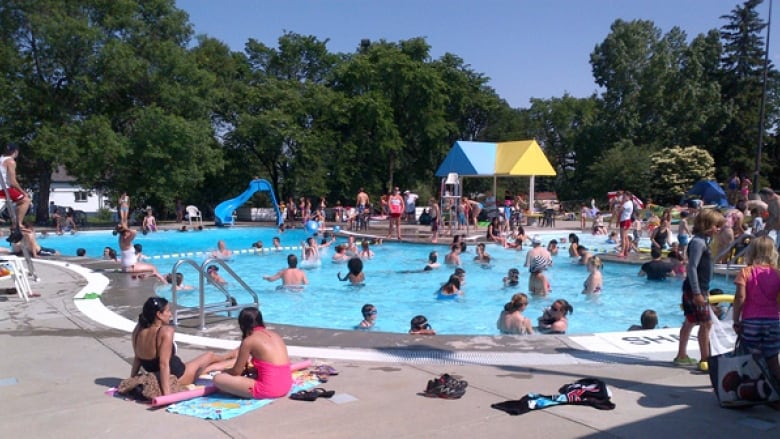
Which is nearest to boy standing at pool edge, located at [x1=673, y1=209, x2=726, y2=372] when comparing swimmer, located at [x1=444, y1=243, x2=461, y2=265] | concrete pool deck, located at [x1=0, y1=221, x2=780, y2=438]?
concrete pool deck, located at [x1=0, y1=221, x2=780, y2=438]

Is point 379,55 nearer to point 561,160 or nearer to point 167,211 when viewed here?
point 167,211

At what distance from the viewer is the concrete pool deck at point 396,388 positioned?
4.41 meters

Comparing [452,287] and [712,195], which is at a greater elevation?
[712,195]

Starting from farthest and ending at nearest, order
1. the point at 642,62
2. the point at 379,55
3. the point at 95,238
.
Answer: the point at 642,62
the point at 379,55
the point at 95,238

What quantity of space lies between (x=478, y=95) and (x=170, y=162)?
905 inches

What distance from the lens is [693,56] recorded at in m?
44.0

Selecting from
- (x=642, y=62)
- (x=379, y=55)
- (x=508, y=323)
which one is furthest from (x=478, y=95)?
(x=508, y=323)

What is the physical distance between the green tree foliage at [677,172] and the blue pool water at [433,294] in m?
20.3

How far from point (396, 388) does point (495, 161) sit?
24760 millimetres

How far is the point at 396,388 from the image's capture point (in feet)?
17.6

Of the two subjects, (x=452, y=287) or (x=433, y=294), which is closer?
(x=452, y=287)

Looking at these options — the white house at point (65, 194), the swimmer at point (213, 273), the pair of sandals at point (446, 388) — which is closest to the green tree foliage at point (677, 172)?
the swimmer at point (213, 273)

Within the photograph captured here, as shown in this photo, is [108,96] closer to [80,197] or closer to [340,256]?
[340,256]

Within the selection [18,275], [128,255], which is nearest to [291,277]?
[128,255]
